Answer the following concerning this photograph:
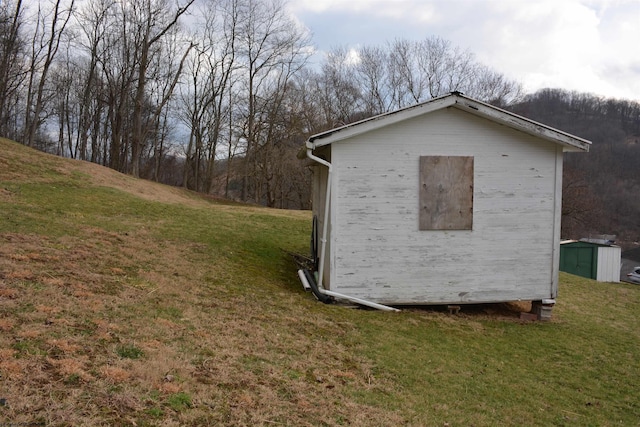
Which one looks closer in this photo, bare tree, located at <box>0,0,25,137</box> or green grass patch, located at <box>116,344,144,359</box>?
green grass patch, located at <box>116,344,144,359</box>

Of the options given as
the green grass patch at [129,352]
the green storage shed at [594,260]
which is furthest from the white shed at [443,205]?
the green storage shed at [594,260]

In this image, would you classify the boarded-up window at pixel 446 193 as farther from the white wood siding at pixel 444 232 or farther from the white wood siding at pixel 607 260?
the white wood siding at pixel 607 260

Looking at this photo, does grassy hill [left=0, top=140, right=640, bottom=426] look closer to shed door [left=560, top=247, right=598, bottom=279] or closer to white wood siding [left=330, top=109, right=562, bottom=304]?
white wood siding [left=330, top=109, right=562, bottom=304]

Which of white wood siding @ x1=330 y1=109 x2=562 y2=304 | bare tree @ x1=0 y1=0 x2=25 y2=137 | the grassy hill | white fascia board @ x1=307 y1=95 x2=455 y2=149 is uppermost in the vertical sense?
bare tree @ x1=0 y1=0 x2=25 y2=137

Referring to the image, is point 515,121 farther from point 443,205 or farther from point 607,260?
point 607,260

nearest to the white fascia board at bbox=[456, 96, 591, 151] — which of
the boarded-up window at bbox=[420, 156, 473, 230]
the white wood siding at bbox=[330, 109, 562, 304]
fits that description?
the white wood siding at bbox=[330, 109, 562, 304]

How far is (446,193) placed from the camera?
774 cm

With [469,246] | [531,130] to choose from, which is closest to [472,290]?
[469,246]

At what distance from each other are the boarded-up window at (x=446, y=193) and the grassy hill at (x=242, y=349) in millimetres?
1618

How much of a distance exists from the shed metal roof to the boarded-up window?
797 mm

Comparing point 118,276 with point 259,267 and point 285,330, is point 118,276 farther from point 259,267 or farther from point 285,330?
point 259,267

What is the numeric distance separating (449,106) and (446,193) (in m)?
1.46

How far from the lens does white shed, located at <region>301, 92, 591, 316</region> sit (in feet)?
25.0

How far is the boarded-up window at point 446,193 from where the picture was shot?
25.3 feet
